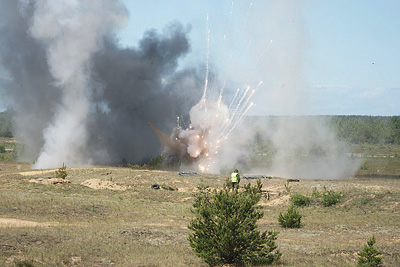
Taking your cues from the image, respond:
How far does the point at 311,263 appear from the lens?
19156mm

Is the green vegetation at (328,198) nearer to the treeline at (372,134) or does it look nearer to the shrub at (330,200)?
the shrub at (330,200)

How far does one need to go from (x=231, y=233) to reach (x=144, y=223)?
13.5 meters

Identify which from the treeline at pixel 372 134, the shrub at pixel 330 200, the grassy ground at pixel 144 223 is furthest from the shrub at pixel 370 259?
the treeline at pixel 372 134

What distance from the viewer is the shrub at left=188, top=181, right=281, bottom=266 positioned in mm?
18297

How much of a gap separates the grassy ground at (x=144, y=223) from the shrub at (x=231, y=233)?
1072 mm

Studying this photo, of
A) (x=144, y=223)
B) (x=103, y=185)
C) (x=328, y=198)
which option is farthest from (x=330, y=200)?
(x=103, y=185)

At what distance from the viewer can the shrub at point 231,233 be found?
60.0 ft

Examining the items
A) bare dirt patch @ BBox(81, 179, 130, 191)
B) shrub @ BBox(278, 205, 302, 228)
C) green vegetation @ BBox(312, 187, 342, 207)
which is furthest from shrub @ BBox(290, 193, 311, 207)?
bare dirt patch @ BBox(81, 179, 130, 191)

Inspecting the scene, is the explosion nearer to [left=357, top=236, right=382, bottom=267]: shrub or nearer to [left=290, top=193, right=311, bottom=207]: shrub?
[left=290, top=193, right=311, bottom=207]: shrub

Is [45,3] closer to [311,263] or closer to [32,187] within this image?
[32,187]

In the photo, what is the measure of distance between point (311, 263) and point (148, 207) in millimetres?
20951

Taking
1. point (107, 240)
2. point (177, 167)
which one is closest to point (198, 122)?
point (177, 167)

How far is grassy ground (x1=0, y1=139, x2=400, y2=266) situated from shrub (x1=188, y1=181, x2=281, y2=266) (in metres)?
1.07

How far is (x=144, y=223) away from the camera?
30.5m
